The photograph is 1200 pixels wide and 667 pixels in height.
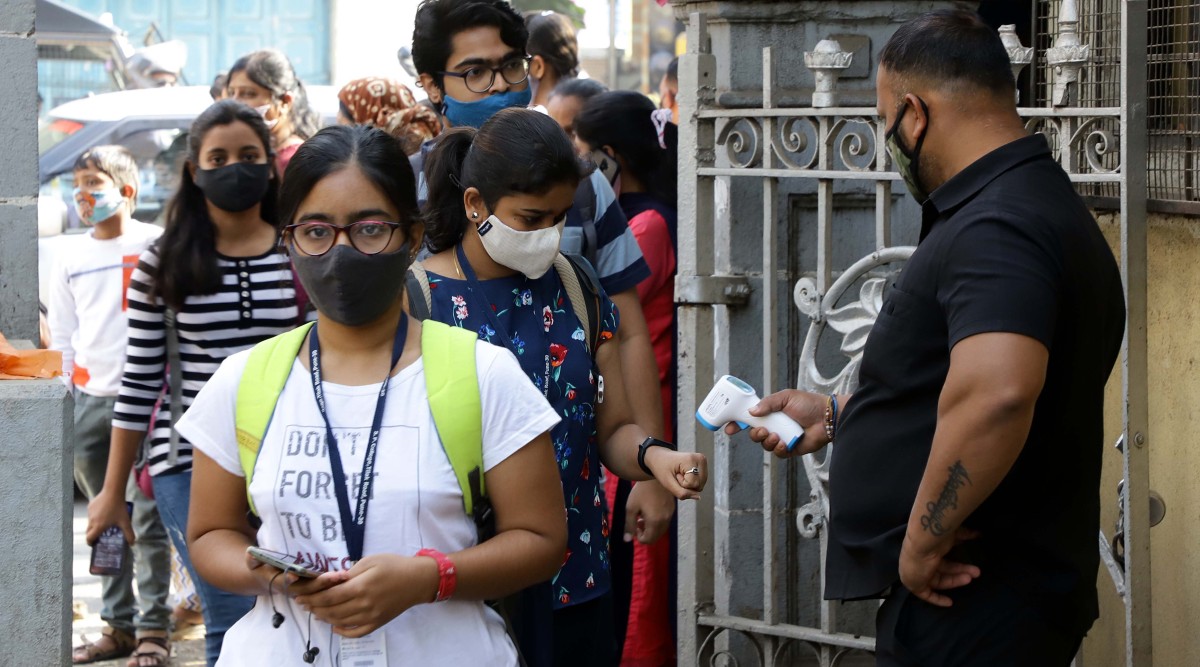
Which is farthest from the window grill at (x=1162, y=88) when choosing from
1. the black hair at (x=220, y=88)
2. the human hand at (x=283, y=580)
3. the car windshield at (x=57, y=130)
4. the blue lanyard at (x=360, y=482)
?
the car windshield at (x=57, y=130)

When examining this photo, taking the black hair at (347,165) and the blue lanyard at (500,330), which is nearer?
the black hair at (347,165)

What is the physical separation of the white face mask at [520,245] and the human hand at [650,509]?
60cm

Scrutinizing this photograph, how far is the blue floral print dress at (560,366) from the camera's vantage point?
3211 mm

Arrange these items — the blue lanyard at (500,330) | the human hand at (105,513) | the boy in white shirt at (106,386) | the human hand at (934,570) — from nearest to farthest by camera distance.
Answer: the human hand at (934,570) < the blue lanyard at (500,330) < the human hand at (105,513) < the boy in white shirt at (106,386)

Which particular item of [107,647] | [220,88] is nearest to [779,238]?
[107,647]

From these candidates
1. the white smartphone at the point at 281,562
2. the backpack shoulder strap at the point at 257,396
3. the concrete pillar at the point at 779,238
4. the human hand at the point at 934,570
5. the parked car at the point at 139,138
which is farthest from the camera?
the parked car at the point at 139,138

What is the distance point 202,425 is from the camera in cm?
250

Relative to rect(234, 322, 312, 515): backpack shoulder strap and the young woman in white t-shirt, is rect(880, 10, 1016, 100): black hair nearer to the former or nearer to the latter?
the young woman in white t-shirt

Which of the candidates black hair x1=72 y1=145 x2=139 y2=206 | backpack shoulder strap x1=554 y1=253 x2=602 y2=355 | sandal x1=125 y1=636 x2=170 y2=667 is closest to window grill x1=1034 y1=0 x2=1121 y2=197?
backpack shoulder strap x1=554 y1=253 x2=602 y2=355

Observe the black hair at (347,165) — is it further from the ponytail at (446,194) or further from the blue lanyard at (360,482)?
the ponytail at (446,194)

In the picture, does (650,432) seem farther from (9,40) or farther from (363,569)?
(9,40)

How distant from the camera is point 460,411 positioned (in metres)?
2.44

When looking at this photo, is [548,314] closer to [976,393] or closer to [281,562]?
[976,393]

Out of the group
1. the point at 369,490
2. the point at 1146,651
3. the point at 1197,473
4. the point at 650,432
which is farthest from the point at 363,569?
the point at 1197,473
